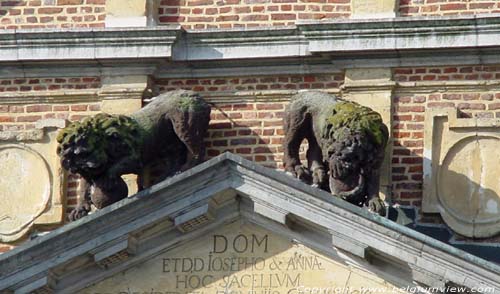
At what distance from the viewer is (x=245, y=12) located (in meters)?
29.0

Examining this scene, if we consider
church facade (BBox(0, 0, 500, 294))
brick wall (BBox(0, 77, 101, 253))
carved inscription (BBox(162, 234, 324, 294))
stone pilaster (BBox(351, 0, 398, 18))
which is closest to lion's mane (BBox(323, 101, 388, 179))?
church facade (BBox(0, 0, 500, 294))

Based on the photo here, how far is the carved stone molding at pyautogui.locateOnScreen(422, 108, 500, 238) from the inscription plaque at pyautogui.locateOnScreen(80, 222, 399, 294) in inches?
68.3

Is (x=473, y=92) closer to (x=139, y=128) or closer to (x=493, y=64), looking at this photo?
(x=493, y=64)

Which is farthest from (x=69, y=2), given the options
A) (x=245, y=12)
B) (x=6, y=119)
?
(x=245, y=12)

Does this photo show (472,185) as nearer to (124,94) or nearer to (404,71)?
(404,71)

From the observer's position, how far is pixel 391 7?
28609 millimetres

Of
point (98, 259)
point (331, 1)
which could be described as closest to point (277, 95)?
→ point (331, 1)

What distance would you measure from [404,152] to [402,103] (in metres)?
0.49

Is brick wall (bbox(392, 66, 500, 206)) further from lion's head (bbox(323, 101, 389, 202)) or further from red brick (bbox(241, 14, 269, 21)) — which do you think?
red brick (bbox(241, 14, 269, 21))

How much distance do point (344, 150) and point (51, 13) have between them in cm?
364

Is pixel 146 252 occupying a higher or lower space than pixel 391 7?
lower

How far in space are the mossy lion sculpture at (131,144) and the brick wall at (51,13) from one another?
147 cm

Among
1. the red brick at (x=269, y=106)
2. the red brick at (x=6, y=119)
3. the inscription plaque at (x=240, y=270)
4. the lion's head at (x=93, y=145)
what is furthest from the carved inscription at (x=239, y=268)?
the red brick at (x=6, y=119)

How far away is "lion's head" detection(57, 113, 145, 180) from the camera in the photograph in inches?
1069
